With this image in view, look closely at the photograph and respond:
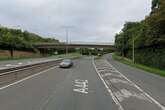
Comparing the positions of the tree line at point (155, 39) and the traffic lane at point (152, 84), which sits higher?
the tree line at point (155, 39)

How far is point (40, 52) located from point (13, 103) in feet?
417

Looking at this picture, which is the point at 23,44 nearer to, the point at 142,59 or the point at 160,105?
the point at 142,59

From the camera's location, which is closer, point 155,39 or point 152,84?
point 152,84

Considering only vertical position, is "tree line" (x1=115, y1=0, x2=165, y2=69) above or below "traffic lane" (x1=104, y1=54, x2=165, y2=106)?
above

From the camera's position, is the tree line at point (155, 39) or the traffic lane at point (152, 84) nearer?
the traffic lane at point (152, 84)

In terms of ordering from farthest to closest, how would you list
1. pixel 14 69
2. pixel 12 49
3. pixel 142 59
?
pixel 12 49 < pixel 142 59 < pixel 14 69

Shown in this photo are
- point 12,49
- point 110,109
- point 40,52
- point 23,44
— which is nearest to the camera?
point 110,109

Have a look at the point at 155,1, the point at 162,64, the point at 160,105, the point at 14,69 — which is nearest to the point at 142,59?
the point at 155,1

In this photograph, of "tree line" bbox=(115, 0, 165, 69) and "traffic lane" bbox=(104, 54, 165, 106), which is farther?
"tree line" bbox=(115, 0, 165, 69)

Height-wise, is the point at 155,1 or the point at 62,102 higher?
the point at 155,1

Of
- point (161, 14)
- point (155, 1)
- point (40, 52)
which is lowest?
point (40, 52)

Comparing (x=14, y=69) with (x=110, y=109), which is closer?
(x=110, y=109)

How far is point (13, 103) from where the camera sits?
11711 mm

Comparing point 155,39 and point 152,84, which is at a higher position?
point 155,39
